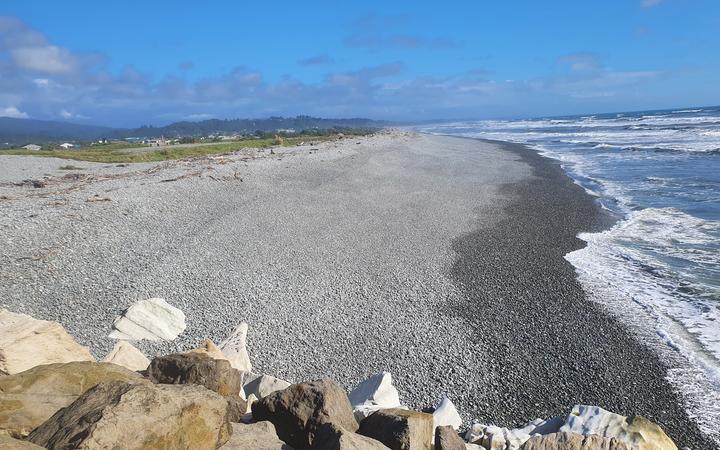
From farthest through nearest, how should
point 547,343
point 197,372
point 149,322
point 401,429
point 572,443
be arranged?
point 547,343, point 149,322, point 197,372, point 572,443, point 401,429

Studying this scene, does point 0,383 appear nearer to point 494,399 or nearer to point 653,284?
point 494,399

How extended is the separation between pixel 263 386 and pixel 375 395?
4.12ft

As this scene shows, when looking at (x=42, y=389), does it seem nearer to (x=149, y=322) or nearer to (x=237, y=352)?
(x=237, y=352)

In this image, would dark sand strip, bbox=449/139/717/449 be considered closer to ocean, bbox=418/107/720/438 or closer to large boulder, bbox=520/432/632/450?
ocean, bbox=418/107/720/438

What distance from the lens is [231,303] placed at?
9141 millimetres

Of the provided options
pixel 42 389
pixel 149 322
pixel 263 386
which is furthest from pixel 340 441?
pixel 149 322

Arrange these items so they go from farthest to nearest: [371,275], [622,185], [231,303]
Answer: [622,185]
[371,275]
[231,303]

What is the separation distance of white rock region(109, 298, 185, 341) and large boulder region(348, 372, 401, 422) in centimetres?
354

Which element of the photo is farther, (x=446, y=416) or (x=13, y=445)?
(x=446, y=416)

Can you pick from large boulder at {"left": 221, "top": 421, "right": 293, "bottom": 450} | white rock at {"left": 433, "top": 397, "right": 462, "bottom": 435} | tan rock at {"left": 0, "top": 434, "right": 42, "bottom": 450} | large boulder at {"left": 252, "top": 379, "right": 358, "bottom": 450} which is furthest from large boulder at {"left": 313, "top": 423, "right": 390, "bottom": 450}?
tan rock at {"left": 0, "top": 434, "right": 42, "bottom": 450}

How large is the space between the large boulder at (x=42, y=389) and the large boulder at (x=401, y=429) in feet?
6.51

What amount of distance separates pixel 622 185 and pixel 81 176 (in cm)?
2619

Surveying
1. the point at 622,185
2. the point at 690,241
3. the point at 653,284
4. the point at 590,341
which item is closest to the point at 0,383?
the point at 590,341

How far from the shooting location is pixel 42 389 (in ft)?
13.2
